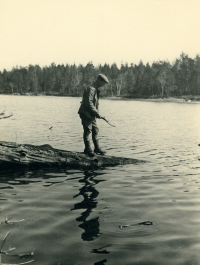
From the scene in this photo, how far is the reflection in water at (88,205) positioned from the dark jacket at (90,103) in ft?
5.43

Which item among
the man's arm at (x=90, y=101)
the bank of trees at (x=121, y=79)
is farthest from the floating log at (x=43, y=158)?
the bank of trees at (x=121, y=79)

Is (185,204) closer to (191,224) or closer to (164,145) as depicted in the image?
(191,224)

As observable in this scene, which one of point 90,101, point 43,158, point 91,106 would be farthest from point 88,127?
point 43,158

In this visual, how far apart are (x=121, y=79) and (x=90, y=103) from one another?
327ft

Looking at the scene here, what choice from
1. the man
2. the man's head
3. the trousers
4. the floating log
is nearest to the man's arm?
the man

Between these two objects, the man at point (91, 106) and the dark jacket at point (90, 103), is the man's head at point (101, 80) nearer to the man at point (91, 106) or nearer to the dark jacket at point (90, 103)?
the man at point (91, 106)

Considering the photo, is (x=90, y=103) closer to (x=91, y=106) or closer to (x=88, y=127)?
(x=91, y=106)

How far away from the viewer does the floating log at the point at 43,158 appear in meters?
7.35

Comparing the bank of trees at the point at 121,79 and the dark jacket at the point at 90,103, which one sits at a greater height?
the bank of trees at the point at 121,79

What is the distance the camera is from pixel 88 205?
5465mm

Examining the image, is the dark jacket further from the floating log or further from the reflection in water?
the reflection in water

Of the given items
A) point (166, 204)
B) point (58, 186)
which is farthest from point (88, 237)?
point (58, 186)

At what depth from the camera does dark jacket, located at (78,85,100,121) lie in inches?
320

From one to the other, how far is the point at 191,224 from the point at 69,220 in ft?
6.60
